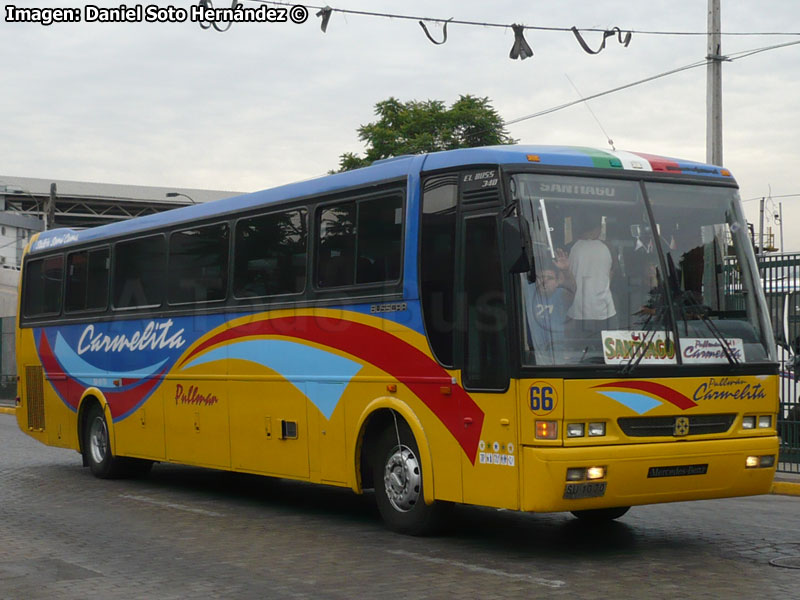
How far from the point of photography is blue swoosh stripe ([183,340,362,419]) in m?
11.3

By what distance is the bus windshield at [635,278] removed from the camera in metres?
9.09

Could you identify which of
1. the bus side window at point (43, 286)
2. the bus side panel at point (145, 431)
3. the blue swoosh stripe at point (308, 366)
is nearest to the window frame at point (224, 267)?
the blue swoosh stripe at point (308, 366)

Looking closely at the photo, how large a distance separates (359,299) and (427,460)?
1767 mm

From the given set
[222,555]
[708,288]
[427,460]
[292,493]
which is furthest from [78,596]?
[292,493]

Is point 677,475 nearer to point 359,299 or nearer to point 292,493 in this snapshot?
point 359,299

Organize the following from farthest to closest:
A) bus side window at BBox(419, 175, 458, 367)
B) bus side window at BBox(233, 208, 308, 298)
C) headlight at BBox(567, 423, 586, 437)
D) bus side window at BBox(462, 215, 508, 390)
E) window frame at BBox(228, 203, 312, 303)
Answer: bus side window at BBox(233, 208, 308, 298), window frame at BBox(228, 203, 312, 303), bus side window at BBox(419, 175, 458, 367), bus side window at BBox(462, 215, 508, 390), headlight at BBox(567, 423, 586, 437)

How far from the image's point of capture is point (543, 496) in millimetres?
8789

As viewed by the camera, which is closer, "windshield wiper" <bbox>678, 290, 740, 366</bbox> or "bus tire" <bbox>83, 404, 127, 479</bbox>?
"windshield wiper" <bbox>678, 290, 740, 366</bbox>

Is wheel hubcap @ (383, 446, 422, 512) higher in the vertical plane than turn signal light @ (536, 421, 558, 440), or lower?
lower

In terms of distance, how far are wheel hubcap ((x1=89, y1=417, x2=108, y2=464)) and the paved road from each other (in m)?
2.13

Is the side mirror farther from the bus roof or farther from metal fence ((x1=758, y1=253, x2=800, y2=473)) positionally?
metal fence ((x1=758, y1=253, x2=800, y2=473))

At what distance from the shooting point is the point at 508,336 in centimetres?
910

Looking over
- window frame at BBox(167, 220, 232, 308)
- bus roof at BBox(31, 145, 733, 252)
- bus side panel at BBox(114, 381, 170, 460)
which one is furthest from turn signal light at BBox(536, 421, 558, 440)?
bus side panel at BBox(114, 381, 170, 460)

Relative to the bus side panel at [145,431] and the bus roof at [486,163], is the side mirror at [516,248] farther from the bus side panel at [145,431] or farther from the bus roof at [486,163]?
the bus side panel at [145,431]
